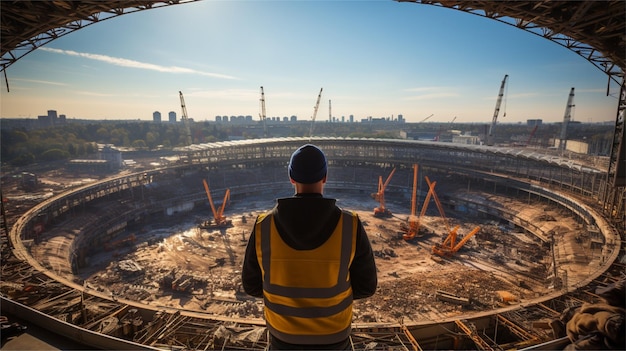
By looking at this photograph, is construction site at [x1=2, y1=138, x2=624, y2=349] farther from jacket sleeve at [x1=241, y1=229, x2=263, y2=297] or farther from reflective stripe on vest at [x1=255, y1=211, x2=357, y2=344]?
reflective stripe on vest at [x1=255, y1=211, x2=357, y2=344]

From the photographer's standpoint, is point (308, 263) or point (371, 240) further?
point (371, 240)

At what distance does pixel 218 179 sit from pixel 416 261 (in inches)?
1295

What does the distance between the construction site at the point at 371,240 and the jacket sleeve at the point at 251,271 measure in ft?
9.12

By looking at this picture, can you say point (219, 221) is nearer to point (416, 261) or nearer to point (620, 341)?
point (416, 261)

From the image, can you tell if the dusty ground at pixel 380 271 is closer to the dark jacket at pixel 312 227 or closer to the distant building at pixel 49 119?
the dark jacket at pixel 312 227

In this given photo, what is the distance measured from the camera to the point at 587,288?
45.6 feet

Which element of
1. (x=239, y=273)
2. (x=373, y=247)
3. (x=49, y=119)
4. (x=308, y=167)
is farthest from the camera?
(x=49, y=119)

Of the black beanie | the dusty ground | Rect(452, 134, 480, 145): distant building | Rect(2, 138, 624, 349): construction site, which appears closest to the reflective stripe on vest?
the black beanie

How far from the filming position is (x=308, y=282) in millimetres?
2270

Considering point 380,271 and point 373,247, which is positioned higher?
point 373,247

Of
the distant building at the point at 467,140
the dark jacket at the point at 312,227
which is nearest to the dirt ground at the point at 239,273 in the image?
the dark jacket at the point at 312,227

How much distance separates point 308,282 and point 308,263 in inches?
5.7

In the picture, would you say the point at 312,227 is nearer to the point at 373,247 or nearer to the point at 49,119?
the point at 373,247

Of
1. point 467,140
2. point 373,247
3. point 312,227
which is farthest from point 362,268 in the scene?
point 467,140
